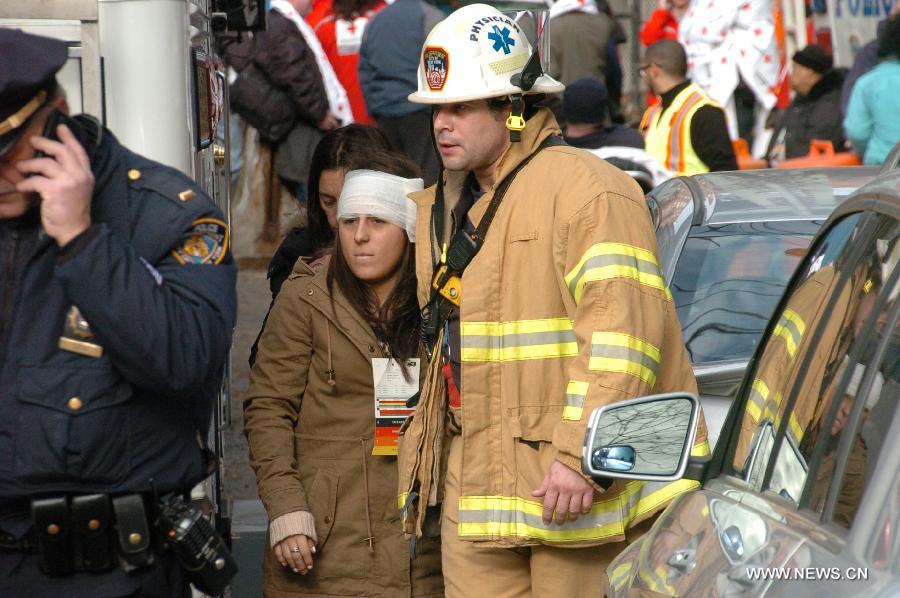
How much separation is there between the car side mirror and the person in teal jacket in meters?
7.29

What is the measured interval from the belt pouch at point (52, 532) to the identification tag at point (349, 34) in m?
8.20

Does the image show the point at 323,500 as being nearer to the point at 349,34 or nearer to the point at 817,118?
the point at 349,34

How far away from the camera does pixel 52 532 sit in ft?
9.64

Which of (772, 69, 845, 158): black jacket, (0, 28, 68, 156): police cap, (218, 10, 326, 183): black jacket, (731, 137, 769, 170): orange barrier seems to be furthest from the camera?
(731, 137, 769, 170): orange barrier

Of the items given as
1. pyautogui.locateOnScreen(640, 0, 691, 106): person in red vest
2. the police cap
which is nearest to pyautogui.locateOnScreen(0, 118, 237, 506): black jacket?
the police cap

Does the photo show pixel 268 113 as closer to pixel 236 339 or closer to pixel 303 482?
pixel 236 339

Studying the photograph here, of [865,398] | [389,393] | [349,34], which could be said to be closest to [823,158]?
[349,34]

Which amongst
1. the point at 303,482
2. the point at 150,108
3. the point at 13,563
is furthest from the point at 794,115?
the point at 13,563

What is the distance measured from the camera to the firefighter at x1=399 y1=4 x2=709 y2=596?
3639 millimetres

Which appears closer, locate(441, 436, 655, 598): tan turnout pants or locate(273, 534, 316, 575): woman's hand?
locate(441, 436, 655, 598): tan turnout pants

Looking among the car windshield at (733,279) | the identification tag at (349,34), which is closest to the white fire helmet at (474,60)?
the car windshield at (733,279)

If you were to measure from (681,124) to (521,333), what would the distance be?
19.5ft

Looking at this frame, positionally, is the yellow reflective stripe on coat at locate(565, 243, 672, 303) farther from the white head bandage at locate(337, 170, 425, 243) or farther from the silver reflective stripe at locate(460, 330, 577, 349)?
the white head bandage at locate(337, 170, 425, 243)
